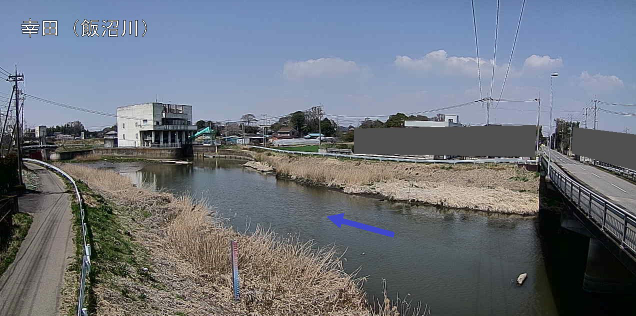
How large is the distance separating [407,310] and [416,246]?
18.7ft

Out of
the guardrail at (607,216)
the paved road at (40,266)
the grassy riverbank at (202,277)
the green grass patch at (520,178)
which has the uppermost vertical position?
the guardrail at (607,216)

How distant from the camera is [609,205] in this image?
8.27m

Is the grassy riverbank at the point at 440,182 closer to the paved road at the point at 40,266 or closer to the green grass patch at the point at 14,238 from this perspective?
the paved road at the point at 40,266

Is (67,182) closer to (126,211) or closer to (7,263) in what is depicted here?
(126,211)

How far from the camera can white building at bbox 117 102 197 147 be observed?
62.4 m

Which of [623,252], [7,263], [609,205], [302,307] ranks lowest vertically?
[302,307]

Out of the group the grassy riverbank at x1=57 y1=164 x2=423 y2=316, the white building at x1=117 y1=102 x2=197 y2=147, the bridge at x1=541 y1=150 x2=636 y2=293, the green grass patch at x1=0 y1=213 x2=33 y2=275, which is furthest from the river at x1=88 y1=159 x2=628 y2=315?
the white building at x1=117 y1=102 x2=197 y2=147

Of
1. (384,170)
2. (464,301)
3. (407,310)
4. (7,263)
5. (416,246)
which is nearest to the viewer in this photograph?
(7,263)

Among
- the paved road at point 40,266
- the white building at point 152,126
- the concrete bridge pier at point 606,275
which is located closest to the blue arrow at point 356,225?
the concrete bridge pier at point 606,275

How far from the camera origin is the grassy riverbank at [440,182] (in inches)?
869

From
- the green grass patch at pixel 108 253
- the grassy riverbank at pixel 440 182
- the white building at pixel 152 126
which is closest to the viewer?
the green grass patch at pixel 108 253

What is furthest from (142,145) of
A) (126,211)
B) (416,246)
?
(416,246)

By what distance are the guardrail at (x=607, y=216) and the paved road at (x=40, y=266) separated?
31.0ft

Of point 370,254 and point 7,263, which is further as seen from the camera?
point 370,254
